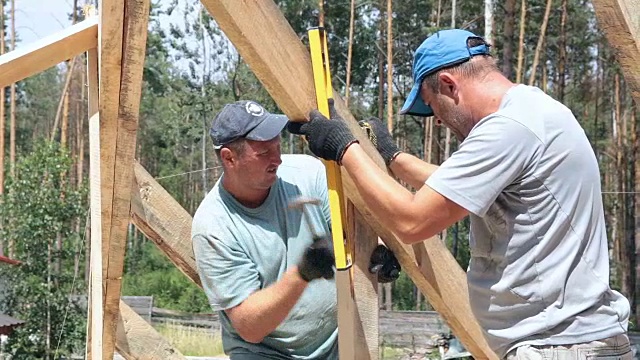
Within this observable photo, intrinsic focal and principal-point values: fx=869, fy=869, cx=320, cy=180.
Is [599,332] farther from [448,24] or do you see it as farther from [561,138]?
[448,24]

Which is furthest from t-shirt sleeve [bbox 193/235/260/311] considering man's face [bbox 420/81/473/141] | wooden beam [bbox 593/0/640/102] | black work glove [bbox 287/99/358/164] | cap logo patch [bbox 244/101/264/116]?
wooden beam [bbox 593/0/640/102]

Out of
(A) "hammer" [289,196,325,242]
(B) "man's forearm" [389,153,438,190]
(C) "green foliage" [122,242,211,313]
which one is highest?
(B) "man's forearm" [389,153,438,190]

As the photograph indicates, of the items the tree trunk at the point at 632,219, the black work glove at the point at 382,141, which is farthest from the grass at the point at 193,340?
the black work glove at the point at 382,141

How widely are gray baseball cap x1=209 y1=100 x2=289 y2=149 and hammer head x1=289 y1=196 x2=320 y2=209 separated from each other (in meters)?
0.25

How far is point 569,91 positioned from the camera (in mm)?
26672

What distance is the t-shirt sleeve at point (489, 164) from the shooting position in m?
2.03

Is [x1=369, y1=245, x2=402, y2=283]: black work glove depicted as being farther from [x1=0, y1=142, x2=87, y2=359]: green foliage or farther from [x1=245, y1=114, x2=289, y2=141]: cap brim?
[x1=0, y1=142, x2=87, y2=359]: green foliage

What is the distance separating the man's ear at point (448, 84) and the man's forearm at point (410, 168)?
414 mm

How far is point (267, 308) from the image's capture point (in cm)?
270

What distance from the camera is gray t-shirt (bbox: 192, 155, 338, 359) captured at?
2.84m

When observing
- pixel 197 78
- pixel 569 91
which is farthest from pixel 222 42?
pixel 569 91

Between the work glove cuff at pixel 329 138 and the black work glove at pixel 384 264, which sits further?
the black work glove at pixel 384 264

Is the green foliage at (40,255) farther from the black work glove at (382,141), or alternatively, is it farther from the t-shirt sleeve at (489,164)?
the t-shirt sleeve at (489,164)

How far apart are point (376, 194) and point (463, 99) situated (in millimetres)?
324
